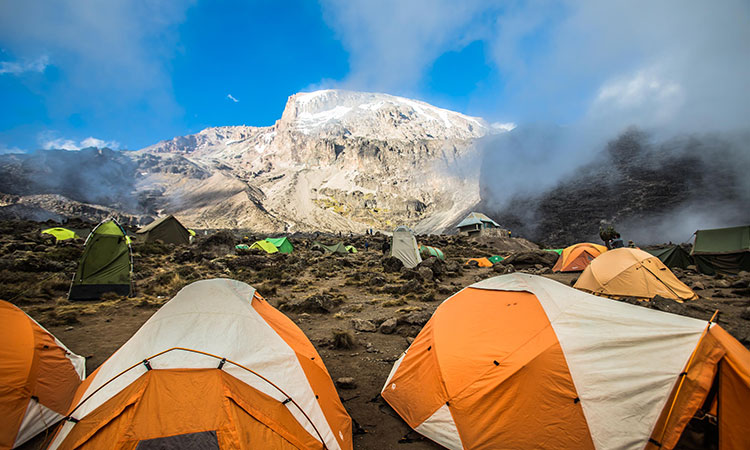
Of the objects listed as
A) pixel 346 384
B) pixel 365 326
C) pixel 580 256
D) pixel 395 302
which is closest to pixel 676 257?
pixel 580 256

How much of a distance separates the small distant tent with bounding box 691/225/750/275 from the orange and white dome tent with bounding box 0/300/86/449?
22.9 meters

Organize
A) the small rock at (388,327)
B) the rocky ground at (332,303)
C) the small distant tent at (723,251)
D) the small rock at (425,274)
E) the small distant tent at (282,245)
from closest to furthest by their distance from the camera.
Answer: the rocky ground at (332,303), the small rock at (388,327), the small distant tent at (723,251), the small rock at (425,274), the small distant tent at (282,245)

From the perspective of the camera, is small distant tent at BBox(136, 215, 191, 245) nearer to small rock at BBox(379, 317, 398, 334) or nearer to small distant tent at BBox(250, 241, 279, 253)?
small distant tent at BBox(250, 241, 279, 253)

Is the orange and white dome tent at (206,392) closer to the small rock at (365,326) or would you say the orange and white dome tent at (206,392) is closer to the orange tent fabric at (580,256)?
the small rock at (365,326)

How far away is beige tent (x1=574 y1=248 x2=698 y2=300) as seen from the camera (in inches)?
347

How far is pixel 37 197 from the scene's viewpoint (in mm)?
66625

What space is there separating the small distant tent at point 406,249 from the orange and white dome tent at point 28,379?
625 inches

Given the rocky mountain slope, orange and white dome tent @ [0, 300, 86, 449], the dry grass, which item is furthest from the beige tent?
the rocky mountain slope

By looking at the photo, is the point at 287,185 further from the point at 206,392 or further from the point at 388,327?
the point at 206,392

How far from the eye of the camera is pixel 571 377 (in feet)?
10.5

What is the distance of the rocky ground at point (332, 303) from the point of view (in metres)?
5.33

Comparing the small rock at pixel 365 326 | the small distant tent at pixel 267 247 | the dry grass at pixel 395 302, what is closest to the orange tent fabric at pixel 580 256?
the dry grass at pixel 395 302

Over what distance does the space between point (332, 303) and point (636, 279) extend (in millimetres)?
9431

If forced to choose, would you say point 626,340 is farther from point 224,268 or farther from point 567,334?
point 224,268
